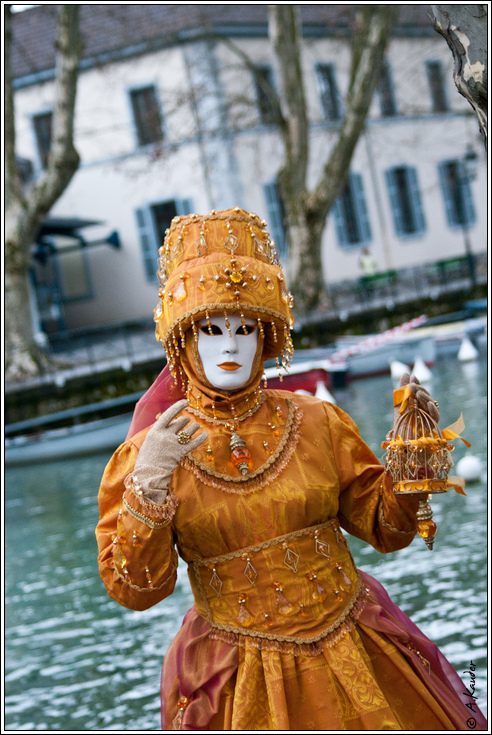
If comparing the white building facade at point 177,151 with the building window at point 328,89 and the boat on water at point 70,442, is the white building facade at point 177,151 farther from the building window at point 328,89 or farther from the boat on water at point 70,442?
the boat on water at point 70,442

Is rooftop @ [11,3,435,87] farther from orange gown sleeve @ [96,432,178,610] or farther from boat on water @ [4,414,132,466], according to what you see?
orange gown sleeve @ [96,432,178,610]

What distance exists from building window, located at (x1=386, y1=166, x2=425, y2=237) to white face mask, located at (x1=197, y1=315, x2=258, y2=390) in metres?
24.4

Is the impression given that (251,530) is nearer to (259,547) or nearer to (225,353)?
(259,547)

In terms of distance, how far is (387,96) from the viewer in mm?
26453

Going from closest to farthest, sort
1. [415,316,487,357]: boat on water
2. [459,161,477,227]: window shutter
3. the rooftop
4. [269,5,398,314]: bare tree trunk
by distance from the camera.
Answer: [415,316,487,357]: boat on water → [269,5,398,314]: bare tree trunk → the rooftop → [459,161,477,227]: window shutter

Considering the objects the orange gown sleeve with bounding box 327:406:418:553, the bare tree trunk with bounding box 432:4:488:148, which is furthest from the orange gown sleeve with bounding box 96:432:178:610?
the bare tree trunk with bounding box 432:4:488:148

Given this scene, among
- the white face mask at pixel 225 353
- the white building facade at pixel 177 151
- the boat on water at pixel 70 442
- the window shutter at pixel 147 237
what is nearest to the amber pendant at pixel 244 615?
the white face mask at pixel 225 353

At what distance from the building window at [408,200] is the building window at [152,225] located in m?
7.41

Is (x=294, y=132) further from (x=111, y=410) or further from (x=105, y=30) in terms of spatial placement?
(x=105, y=30)

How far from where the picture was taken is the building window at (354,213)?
2491 centimetres

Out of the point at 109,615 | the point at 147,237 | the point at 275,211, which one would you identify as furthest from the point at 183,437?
the point at 275,211

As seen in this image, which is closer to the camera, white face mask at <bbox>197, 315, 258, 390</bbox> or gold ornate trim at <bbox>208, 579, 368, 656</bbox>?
gold ornate trim at <bbox>208, 579, 368, 656</bbox>

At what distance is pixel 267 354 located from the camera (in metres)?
2.66

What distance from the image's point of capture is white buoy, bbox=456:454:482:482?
21.1 ft
